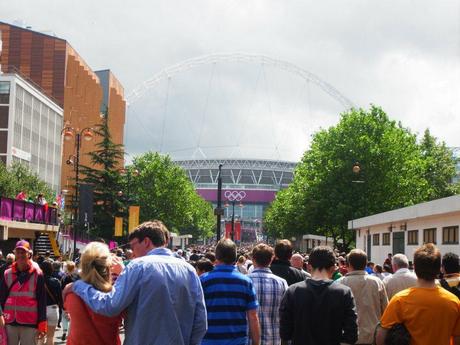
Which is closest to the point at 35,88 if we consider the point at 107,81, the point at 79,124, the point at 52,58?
the point at 52,58

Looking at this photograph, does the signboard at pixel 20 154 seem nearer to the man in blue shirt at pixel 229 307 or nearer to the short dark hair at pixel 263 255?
the short dark hair at pixel 263 255

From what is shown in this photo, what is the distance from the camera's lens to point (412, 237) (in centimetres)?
4062

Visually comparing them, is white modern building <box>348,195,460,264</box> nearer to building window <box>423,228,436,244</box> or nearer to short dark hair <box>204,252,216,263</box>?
building window <box>423,228,436,244</box>

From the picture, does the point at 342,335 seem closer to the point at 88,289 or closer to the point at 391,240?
the point at 88,289

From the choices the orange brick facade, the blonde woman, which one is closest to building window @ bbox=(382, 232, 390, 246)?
the blonde woman

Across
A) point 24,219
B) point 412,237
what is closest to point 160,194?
point 24,219

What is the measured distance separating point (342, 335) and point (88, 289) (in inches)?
92.6

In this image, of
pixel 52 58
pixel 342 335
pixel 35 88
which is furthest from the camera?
pixel 52 58

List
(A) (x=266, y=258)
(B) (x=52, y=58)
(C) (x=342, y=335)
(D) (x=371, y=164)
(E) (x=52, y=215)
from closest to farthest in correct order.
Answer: (C) (x=342, y=335), (A) (x=266, y=258), (E) (x=52, y=215), (D) (x=371, y=164), (B) (x=52, y=58)

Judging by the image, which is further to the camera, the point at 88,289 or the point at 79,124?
the point at 79,124

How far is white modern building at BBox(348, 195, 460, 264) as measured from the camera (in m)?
32.7

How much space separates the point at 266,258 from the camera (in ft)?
28.8

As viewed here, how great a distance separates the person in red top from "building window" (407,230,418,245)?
32716 millimetres

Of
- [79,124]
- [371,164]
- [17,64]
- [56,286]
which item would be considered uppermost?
[17,64]
